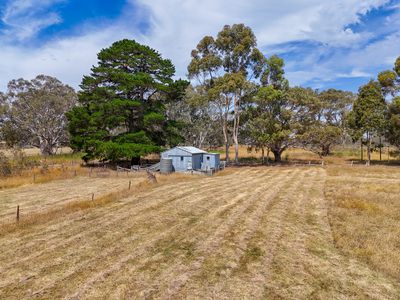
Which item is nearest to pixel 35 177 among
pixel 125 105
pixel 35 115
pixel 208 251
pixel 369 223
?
pixel 125 105

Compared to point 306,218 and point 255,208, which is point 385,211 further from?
point 255,208

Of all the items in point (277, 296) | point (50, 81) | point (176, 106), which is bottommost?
point (277, 296)

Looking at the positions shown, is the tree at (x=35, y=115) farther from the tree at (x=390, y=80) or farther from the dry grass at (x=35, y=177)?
the tree at (x=390, y=80)

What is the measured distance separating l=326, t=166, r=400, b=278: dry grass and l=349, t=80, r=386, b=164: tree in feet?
81.1

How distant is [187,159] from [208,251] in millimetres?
24883

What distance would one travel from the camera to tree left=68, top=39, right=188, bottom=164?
120ft

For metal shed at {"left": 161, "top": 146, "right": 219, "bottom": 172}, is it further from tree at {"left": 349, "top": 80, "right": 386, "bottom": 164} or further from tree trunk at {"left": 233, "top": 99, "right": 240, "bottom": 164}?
tree at {"left": 349, "top": 80, "right": 386, "bottom": 164}

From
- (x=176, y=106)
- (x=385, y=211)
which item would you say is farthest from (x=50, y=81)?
(x=385, y=211)

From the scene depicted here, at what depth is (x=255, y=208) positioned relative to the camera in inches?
649

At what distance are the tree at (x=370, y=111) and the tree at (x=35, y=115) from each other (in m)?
59.5

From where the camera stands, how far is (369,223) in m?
13.6

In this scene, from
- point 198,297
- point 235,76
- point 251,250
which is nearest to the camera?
point 198,297

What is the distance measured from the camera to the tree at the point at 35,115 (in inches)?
2346

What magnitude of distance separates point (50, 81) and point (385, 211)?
7437 centimetres
